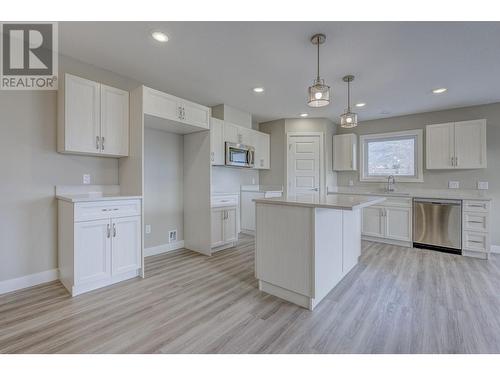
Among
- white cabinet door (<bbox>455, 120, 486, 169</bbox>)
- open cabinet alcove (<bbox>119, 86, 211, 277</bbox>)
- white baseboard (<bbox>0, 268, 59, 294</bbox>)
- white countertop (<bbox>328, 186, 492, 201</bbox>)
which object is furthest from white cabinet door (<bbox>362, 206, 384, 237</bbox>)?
white baseboard (<bbox>0, 268, 59, 294</bbox>)

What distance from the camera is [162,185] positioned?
3.69 meters

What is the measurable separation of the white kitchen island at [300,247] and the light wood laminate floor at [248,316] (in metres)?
0.16

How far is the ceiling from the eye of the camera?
2.09 metres

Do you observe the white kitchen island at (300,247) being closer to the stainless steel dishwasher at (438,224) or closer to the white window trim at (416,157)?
the stainless steel dishwasher at (438,224)

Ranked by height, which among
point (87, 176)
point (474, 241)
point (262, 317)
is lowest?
point (262, 317)

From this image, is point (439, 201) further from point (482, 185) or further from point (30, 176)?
point (30, 176)

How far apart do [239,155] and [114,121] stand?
2172 millimetres

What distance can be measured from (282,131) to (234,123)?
1.28 meters

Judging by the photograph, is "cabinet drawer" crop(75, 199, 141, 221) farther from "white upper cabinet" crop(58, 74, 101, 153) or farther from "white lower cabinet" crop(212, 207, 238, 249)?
"white lower cabinet" crop(212, 207, 238, 249)

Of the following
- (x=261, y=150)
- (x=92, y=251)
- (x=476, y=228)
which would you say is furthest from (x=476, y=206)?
(x=92, y=251)

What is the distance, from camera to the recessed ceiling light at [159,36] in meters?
2.18
